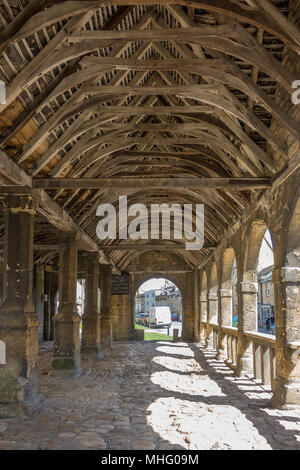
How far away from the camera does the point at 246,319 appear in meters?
9.38

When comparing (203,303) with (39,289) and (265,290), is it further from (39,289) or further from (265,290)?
(265,290)

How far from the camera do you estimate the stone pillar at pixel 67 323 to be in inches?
373

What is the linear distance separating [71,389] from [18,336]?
2.31 meters

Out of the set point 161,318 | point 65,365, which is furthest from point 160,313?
point 65,365

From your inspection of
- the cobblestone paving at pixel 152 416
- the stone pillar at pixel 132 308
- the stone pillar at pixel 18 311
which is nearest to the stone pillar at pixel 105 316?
the stone pillar at pixel 132 308

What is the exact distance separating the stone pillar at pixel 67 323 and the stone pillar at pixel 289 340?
4700 millimetres

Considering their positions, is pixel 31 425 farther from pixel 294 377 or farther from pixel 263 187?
pixel 263 187

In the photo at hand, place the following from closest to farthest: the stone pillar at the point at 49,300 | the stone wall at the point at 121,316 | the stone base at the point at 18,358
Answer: the stone base at the point at 18,358, the stone pillar at the point at 49,300, the stone wall at the point at 121,316

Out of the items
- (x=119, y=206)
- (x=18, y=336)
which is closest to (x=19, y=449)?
(x=18, y=336)

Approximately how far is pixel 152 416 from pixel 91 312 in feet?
23.4

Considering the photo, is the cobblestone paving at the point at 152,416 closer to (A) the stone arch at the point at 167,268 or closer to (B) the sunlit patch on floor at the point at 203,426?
(B) the sunlit patch on floor at the point at 203,426

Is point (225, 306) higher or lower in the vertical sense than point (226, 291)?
lower

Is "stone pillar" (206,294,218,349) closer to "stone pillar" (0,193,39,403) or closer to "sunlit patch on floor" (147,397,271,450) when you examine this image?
"sunlit patch on floor" (147,397,271,450)

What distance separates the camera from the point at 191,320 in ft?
71.1
